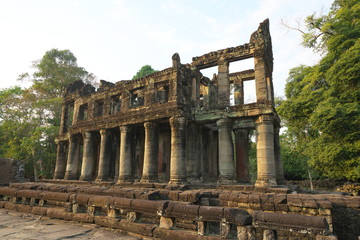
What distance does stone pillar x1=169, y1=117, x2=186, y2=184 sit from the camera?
12.8 meters

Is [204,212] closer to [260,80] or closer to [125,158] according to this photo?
[260,80]

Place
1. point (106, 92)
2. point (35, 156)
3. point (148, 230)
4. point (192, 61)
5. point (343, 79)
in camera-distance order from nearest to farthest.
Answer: point (148, 230), point (343, 79), point (192, 61), point (106, 92), point (35, 156)

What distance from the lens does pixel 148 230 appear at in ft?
17.1

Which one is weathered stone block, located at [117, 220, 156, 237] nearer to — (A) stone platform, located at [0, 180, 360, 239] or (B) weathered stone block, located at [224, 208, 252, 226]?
(A) stone platform, located at [0, 180, 360, 239]

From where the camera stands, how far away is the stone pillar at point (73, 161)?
19172 millimetres

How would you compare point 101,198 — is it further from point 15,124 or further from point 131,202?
point 15,124

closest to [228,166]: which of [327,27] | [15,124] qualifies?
[327,27]

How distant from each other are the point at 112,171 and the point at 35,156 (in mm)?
11916

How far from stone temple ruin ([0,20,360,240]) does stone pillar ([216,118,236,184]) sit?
0.06m

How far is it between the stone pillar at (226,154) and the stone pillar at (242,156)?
3144mm

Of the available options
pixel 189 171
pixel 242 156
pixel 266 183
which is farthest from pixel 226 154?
pixel 242 156

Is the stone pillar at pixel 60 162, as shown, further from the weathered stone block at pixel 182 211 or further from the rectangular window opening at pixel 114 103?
the weathered stone block at pixel 182 211

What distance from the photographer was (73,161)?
19.5m

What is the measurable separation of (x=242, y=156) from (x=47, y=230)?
12.7 meters
